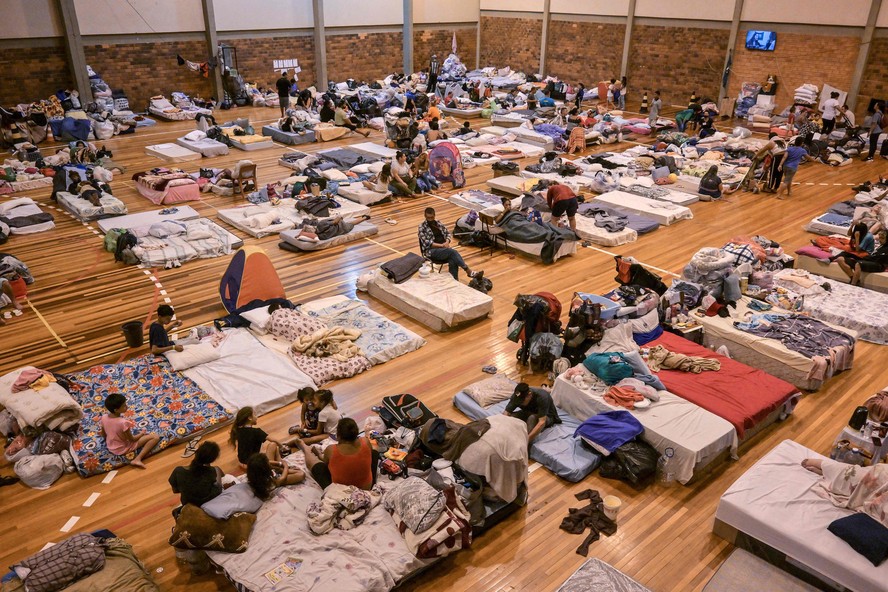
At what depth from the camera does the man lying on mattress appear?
1145 centimetres

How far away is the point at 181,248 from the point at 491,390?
641 cm

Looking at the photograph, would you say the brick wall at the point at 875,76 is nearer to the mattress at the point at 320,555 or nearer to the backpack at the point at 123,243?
the backpack at the point at 123,243

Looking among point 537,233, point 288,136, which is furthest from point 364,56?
point 537,233

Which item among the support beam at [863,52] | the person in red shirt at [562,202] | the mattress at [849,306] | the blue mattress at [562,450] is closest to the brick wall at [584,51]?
the support beam at [863,52]

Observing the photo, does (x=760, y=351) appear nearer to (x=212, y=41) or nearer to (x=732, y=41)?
(x=732, y=41)

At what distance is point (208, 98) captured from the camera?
22.8 m

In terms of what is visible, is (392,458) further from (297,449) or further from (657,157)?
(657,157)

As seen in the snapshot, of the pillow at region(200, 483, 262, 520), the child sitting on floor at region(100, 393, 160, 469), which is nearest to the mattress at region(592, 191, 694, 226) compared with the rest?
the pillow at region(200, 483, 262, 520)

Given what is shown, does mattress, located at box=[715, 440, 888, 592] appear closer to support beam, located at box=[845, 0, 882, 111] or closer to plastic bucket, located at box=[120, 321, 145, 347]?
plastic bucket, located at box=[120, 321, 145, 347]

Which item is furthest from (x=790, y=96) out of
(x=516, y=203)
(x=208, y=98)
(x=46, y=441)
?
(x=46, y=441)

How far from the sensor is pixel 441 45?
29.0 metres

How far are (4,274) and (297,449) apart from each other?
6067 mm

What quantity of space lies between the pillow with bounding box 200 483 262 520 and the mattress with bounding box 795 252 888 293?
8972mm

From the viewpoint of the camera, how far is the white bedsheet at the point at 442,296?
8.87 metres
